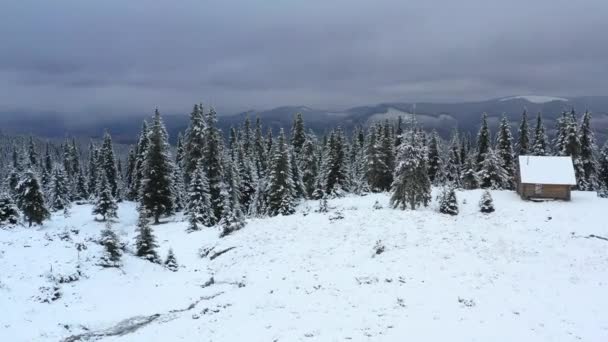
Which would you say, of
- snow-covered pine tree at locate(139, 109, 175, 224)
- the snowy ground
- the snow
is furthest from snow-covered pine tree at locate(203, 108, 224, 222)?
the snow

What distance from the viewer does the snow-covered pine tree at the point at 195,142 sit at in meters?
53.0

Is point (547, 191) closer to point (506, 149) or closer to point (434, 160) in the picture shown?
point (506, 149)

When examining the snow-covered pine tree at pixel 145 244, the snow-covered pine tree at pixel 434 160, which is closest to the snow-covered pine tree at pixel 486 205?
the snow-covered pine tree at pixel 434 160

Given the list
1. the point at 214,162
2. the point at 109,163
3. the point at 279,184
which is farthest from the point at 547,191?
the point at 109,163

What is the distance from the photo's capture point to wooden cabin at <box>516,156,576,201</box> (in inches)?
1705

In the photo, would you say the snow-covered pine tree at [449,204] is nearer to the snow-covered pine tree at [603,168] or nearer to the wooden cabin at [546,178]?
the wooden cabin at [546,178]

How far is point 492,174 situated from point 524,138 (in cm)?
1658

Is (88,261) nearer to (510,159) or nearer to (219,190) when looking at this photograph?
(219,190)

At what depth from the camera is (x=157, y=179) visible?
48875 millimetres

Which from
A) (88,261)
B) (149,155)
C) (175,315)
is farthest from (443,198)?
(149,155)

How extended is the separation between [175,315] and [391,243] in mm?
14127

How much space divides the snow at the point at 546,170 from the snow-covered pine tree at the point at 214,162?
3362 cm

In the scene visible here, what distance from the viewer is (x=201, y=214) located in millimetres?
43031

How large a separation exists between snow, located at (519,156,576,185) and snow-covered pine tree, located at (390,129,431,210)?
1298cm
